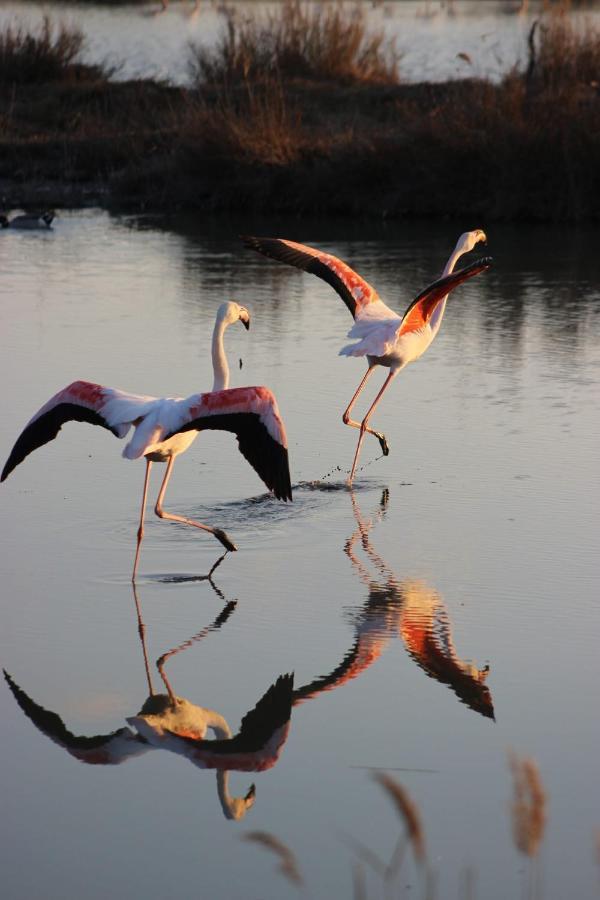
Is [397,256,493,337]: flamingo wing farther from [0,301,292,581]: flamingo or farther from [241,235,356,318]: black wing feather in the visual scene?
[0,301,292,581]: flamingo

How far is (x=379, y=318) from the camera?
8.18m

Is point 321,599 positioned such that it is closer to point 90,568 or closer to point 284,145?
point 90,568

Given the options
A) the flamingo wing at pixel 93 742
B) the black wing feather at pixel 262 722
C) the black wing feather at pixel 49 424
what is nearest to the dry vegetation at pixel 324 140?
the black wing feather at pixel 49 424

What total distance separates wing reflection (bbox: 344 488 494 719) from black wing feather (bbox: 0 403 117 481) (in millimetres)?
1184

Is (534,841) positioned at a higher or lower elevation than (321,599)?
higher

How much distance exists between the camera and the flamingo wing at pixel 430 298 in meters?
7.28

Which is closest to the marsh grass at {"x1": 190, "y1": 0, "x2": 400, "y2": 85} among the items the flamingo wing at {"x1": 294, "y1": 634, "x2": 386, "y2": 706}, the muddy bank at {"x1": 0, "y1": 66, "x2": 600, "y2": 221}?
the muddy bank at {"x1": 0, "y1": 66, "x2": 600, "y2": 221}

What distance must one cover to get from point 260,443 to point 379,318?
2.77 meters

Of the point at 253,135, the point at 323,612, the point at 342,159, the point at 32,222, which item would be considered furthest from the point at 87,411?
the point at 253,135

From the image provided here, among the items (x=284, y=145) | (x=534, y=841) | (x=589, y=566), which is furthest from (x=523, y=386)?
(x=284, y=145)

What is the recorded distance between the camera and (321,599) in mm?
5684

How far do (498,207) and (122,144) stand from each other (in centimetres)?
572

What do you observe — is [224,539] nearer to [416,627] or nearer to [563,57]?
[416,627]

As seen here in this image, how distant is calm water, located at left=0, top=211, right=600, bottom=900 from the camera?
3.91 metres
